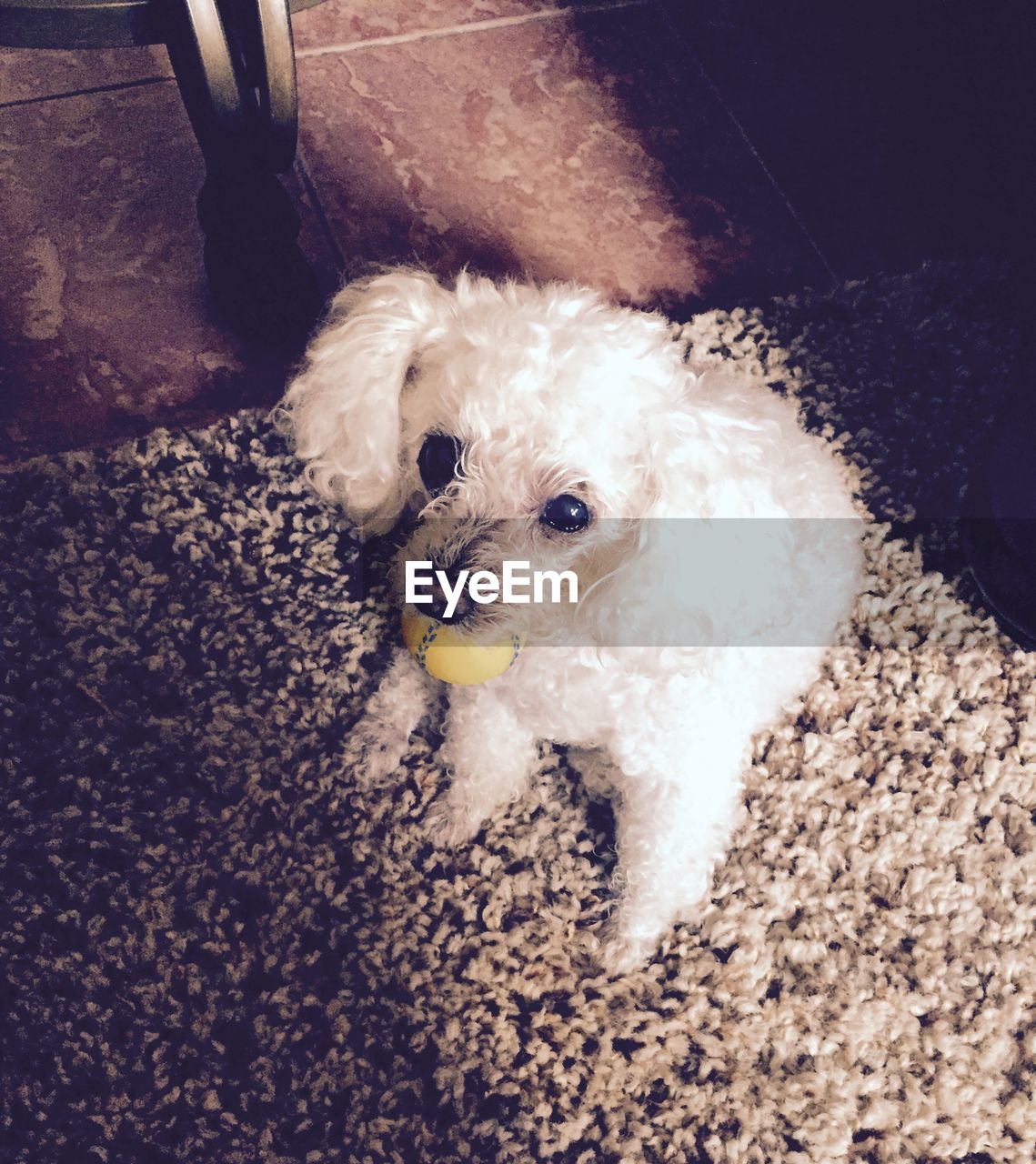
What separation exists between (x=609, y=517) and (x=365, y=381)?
0.96 feet

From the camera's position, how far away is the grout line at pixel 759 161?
1.66 meters

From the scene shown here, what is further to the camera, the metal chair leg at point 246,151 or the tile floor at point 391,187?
the tile floor at point 391,187

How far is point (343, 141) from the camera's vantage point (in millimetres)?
1697

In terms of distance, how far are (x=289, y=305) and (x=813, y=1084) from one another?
130 cm

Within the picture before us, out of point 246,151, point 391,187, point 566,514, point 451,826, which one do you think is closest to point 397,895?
point 451,826

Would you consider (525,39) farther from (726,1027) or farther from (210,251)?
(726,1027)

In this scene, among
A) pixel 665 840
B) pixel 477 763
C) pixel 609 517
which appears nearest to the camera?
pixel 609 517

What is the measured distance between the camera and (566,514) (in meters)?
0.90

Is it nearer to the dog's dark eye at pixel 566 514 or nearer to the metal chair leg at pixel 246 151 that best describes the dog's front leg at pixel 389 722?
the dog's dark eye at pixel 566 514

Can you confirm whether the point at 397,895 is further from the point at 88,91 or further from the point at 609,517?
the point at 88,91

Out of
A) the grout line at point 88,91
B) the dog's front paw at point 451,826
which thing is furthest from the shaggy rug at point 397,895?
the grout line at point 88,91

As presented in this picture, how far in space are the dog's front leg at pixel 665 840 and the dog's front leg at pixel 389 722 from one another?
299 millimetres

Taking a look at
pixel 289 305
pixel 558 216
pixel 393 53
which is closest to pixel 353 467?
pixel 289 305

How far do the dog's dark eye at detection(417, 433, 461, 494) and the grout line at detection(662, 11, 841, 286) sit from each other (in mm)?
997
